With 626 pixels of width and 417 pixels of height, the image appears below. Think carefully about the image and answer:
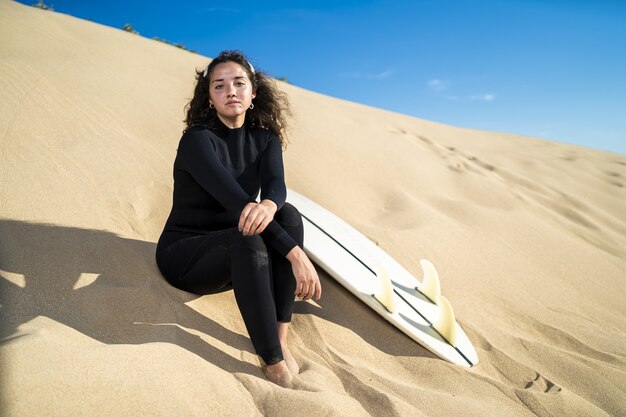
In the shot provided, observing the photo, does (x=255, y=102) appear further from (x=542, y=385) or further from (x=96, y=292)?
(x=542, y=385)

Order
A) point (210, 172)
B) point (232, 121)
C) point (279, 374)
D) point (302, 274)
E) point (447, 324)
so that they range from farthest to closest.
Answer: point (447, 324) < point (232, 121) < point (210, 172) < point (302, 274) < point (279, 374)

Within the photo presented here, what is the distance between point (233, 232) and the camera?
1934 millimetres

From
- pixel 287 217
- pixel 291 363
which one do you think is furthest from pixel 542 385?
pixel 287 217

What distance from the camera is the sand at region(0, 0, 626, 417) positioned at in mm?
1547

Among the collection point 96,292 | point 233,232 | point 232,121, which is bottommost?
point 96,292

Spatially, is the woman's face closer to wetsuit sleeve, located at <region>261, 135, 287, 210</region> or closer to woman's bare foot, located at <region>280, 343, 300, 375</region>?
wetsuit sleeve, located at <region>261, 135, 287, 210</region>

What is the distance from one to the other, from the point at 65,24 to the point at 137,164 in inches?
166

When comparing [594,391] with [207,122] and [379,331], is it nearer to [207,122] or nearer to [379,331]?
[379,331]

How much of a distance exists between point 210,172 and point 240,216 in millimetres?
300

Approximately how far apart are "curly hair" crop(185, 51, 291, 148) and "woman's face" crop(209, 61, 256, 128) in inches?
2.1

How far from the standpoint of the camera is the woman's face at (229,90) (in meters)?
2.35

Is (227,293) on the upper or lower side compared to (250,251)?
lower

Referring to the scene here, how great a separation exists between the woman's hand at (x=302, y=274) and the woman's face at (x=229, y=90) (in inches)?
35.5

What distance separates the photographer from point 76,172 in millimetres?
3090
